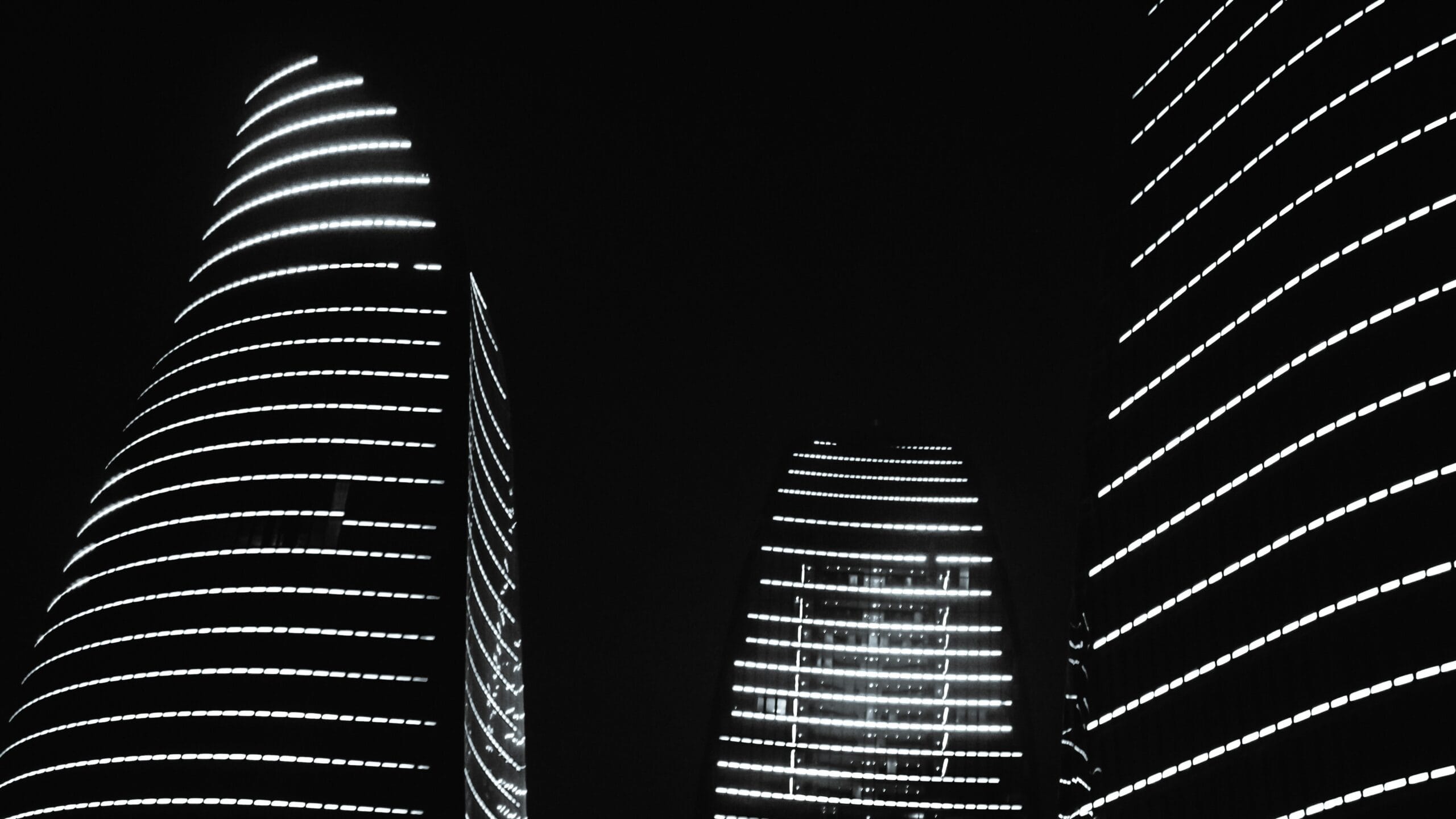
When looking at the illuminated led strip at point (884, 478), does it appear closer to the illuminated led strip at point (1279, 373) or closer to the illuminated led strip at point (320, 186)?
the illuminated led strip at point (320, 186)

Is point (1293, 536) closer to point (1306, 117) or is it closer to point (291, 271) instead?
point (1306, 117)

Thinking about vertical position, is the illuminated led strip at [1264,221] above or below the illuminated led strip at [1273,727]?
above

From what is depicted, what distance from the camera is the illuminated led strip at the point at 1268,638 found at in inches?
2643

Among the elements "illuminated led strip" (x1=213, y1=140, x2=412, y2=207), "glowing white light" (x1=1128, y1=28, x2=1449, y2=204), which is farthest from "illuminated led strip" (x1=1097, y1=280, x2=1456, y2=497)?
"illuminated led strip" (x1=213, y1=140, x2=412, y2=207)

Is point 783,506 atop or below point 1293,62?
below

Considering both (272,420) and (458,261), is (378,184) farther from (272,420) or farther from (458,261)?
(272,420)

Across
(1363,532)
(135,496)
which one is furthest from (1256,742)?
(135,496)

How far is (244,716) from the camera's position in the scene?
4326 inches

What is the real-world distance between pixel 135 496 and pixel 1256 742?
97.7m

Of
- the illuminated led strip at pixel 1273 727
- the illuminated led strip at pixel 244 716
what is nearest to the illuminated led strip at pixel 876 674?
the illuminated led strip at pixel 244 716

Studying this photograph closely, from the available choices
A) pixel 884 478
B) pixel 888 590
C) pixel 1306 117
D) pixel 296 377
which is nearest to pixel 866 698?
pixel 888 590

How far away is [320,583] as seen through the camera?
377 feet

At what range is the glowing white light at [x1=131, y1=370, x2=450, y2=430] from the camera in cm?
12200

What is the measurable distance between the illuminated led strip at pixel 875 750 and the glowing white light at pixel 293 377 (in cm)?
5523
